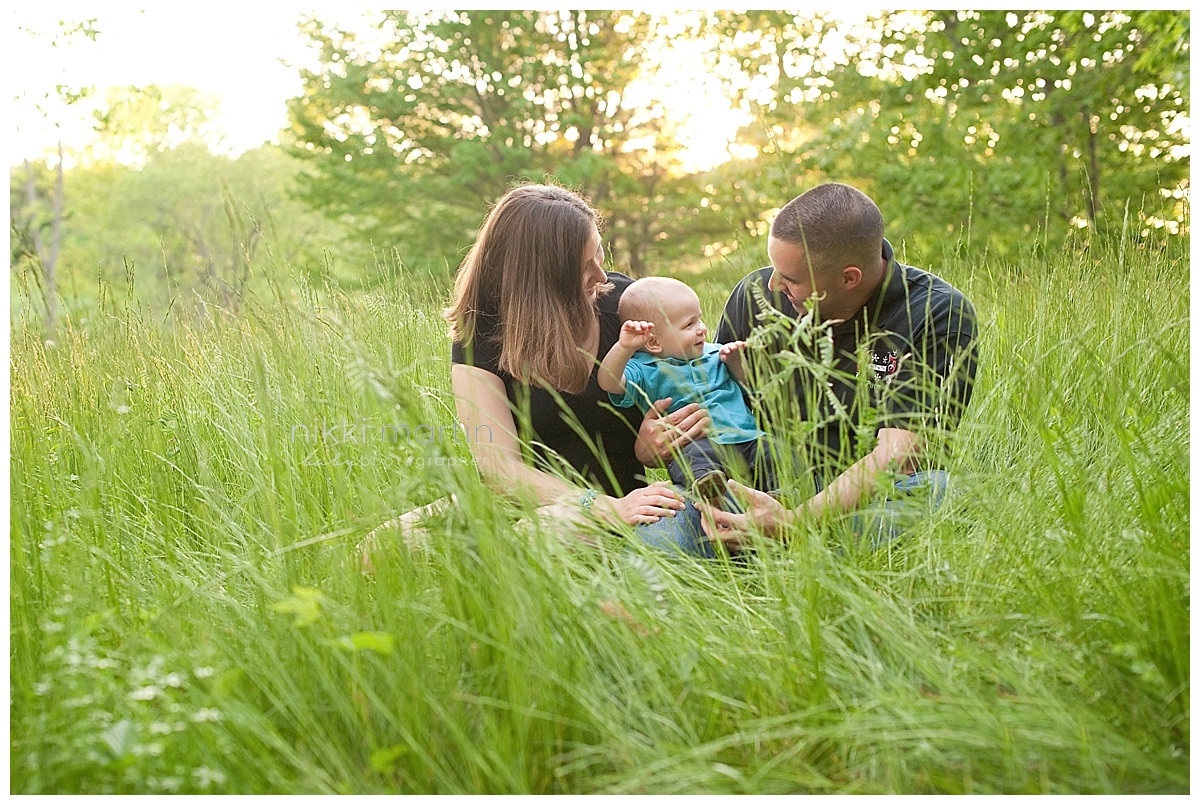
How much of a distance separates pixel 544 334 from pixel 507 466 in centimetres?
41

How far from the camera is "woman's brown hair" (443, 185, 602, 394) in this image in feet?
8.27

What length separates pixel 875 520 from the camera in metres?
2.03

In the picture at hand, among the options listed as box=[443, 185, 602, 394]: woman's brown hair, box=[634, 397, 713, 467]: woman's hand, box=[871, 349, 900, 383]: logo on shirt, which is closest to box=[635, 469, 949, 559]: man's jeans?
box=[634, 397, 713, 467]: woman's hand

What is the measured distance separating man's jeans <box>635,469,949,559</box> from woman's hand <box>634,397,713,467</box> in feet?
0.43

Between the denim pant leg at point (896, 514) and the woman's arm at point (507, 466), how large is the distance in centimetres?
49

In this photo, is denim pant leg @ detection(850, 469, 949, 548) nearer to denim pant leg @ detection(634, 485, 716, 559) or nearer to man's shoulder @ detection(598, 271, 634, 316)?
denim pant leg @ detection(634, 485, 716, 559)

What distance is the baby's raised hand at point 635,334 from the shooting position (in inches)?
93.3

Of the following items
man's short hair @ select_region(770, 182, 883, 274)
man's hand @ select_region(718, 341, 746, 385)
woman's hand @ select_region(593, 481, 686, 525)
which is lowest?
woman's hand @ select_region(593, 481, 686, 525)

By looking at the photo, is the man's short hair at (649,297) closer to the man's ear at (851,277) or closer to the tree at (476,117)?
the man's ear at (851,277)

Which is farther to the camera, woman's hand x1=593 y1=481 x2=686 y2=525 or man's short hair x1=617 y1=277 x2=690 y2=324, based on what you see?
man's short hair x1=617 y1=277 x2=690 y2=324

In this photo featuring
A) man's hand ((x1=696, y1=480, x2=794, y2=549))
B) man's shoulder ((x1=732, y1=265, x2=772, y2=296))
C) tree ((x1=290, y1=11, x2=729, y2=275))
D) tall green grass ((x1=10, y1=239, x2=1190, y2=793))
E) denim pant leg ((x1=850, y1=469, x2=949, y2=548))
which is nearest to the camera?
tall green grass ((x1=10, y1=239, x2=1190, y2=793))

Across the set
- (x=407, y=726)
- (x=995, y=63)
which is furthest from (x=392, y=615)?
(x=995, y=63)

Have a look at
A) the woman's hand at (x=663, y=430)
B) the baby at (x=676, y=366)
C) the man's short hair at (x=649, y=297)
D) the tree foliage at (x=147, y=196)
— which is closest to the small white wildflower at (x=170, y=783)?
the woman's hand at (x=663, y=430)
